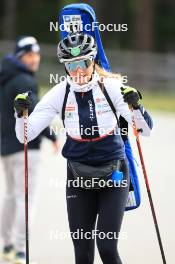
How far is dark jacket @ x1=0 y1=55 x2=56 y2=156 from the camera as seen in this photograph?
25.1 feet

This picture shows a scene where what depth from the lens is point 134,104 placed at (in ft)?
18.0

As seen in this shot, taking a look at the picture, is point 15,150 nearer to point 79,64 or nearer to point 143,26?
point 79,64

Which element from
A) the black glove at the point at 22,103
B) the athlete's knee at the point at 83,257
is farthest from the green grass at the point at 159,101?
the athlete's knee at the point at 83,257

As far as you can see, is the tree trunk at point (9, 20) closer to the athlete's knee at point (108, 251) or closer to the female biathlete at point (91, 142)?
the female biathlete at point (91, 142)

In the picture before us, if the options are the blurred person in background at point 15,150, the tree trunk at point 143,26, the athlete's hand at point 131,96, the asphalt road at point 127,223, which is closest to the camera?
the athlete's hand at point 131,96

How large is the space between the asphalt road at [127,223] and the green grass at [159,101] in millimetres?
9446

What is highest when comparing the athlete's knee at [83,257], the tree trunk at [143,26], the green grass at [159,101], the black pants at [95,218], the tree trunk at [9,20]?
the tree trunk at [9,20]

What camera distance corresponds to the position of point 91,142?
566 centimetres

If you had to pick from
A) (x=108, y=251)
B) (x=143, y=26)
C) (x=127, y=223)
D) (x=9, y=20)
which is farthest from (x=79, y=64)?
(x=9, y=20)

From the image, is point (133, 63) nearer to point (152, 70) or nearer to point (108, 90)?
point (152, 70)

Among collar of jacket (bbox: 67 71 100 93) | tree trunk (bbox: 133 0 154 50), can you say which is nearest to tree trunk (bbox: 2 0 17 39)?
tree trunk (bbox: 133 0 154 50)

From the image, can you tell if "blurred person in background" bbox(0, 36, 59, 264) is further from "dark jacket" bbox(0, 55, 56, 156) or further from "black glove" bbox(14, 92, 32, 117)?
"black glove" bbox(14, 92, 32, 117)

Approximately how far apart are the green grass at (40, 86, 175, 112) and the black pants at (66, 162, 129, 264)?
16.5 m

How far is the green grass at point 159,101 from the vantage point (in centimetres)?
2273
